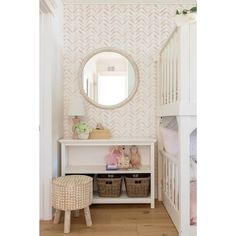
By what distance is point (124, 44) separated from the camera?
10.9ft

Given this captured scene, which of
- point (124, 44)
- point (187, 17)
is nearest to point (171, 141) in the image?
point (187, 17)

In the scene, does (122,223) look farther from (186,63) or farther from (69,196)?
(186,63)

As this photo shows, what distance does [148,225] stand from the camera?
250 centimetres

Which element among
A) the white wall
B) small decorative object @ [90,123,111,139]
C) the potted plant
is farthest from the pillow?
the white wall

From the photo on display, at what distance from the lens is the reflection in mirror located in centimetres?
333

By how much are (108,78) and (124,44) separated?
0.44 meters

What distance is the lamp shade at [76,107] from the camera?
310cm

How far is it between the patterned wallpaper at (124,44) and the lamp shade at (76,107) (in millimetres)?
213

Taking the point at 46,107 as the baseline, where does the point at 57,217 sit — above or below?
below

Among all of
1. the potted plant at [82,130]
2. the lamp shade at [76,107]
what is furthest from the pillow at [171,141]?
the lamp shade at [76,107]

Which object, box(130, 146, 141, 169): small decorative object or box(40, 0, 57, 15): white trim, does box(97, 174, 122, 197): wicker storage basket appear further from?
box(40, 0, 57, 15): white trim
